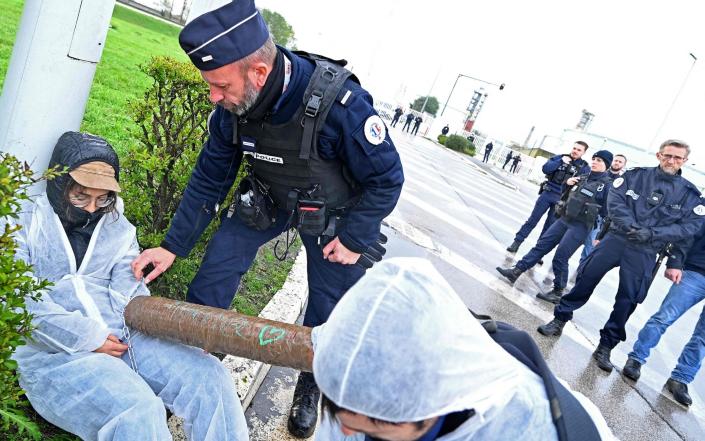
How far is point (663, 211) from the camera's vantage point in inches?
165

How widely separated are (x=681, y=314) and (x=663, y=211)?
96 centimetres

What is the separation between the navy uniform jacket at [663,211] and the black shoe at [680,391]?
48.3 inches

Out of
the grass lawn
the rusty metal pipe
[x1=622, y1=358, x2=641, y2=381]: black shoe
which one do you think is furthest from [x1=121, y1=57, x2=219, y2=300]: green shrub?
[x1=622, y1=358, x2=641, y2=381]: black shoe

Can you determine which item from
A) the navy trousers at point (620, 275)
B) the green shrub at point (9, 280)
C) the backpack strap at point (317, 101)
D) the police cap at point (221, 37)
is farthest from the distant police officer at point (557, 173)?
the green shrub at point (9, 280)

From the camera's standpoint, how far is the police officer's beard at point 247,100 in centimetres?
201

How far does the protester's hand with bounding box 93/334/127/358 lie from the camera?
2010mm

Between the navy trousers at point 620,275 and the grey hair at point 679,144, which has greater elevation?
the grey hair at point 679,144

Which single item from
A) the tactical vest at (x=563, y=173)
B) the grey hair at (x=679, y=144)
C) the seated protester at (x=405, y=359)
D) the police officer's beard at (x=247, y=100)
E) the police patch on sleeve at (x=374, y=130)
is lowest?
the seated protester at (x=405, y=359)

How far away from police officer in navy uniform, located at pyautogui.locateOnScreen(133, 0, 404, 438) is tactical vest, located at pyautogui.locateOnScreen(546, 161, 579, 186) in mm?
5246

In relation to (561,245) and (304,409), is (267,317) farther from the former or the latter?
(561,245)

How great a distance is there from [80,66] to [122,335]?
1.21 m

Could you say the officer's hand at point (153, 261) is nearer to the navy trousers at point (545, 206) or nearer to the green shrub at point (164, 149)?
the green shrub at point (164, 149)

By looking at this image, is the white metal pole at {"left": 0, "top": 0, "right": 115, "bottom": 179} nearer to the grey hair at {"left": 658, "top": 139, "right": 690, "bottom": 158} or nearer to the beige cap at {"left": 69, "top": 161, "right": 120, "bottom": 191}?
the beige cap at {"left": 69, "top": 161, "right": 120, "bottom": 191}

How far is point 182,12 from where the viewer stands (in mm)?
39312
